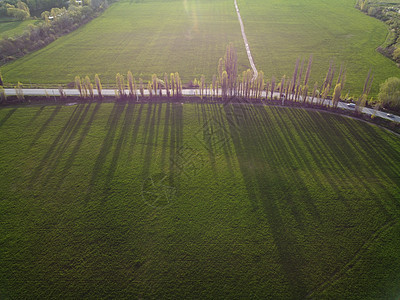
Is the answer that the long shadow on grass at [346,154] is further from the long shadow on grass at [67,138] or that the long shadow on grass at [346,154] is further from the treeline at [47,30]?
the treeline at [47,30]

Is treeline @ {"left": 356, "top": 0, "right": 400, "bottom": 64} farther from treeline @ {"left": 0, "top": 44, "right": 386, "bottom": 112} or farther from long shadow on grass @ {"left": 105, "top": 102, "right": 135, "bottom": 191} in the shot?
long shadow on grass @ {"left": 105, "top": 102, "right": 135, "bottom": 191}

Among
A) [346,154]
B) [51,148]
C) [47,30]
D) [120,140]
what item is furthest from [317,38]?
[47,30]

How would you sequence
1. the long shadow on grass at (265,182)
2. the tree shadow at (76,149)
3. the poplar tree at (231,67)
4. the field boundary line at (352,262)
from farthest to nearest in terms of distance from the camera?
the poplar tree at (231,67) → the tree shadow at (76,149) → the long shadow on grass at (265,182) → the field boundary line at (352,262)

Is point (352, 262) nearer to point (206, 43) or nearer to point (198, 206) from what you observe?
point (198, 206)

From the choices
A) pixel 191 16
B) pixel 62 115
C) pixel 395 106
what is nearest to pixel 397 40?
pixel 395 106

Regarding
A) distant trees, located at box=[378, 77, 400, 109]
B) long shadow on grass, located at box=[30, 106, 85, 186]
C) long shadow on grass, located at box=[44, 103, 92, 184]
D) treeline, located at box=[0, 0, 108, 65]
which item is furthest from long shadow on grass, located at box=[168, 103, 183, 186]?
treeline, located at box=[0, 0, 108, 65]

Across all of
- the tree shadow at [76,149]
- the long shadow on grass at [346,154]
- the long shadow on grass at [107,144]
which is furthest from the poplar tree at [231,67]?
the tree shadow at [76,149]

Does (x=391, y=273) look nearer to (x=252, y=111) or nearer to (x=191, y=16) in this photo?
(x=252, y=111)
